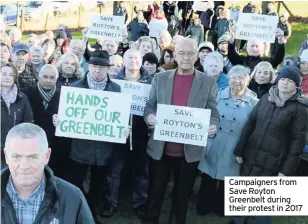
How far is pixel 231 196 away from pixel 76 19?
17407mm

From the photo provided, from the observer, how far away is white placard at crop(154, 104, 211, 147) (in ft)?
17.1

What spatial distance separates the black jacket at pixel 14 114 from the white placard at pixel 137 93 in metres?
1.11

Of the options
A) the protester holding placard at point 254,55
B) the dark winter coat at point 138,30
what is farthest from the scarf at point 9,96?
the dark winter coat at point 138,30

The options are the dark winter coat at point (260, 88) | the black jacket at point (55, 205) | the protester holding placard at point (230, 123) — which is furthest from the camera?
the dark winter coat at point (260, 88)

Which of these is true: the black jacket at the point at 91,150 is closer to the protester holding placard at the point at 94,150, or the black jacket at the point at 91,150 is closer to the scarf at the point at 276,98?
the protester holding placard at the point at 94,150

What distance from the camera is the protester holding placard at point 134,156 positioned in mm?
5922

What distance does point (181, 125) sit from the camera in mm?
5246

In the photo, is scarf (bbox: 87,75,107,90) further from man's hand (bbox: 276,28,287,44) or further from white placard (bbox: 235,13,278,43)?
white placard (bbox: 235,13,278,43)

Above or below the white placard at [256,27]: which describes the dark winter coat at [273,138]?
below

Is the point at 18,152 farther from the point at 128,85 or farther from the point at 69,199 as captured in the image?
the point at 128,85

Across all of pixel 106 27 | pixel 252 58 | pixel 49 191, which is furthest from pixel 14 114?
pixel 106 27

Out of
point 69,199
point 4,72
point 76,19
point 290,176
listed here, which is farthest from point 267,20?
point 76,19

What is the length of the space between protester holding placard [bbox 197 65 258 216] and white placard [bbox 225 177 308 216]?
79 centimetres

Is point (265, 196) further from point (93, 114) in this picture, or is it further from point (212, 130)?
point (93, 114)
